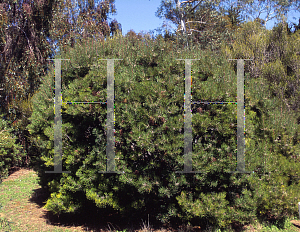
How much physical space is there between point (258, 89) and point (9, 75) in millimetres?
9083

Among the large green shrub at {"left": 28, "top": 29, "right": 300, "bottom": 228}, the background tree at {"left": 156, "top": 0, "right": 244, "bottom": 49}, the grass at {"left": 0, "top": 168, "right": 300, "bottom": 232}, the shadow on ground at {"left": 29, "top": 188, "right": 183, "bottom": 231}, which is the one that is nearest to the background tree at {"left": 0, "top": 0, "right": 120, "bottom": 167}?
the grass at {"left": 0, "top": 168, "right": 300, "bottom": 232}

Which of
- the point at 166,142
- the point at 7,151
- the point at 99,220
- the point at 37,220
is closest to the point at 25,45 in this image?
the point at 7,151

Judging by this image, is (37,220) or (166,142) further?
(37,220)

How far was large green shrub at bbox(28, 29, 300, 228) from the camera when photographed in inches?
156

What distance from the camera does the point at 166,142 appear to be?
12.8ft

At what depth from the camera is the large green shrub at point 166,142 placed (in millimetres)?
3975

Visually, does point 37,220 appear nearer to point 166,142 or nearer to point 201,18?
point 166,142

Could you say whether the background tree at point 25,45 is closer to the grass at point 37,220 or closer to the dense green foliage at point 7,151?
the dense green foliage at point 7,151

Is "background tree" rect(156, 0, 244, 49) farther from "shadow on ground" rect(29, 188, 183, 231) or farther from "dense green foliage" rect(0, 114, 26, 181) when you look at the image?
"shadow on ground" rect(29, 188, 183, 231)

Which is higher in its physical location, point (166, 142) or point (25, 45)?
point (25, 45)

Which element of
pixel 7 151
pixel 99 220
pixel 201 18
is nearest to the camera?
pixel 99 220

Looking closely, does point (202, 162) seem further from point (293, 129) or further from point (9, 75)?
point (9, 75)

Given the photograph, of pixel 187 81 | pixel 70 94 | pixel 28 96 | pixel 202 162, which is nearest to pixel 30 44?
pixel 28 96

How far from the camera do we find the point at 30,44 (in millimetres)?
11039
